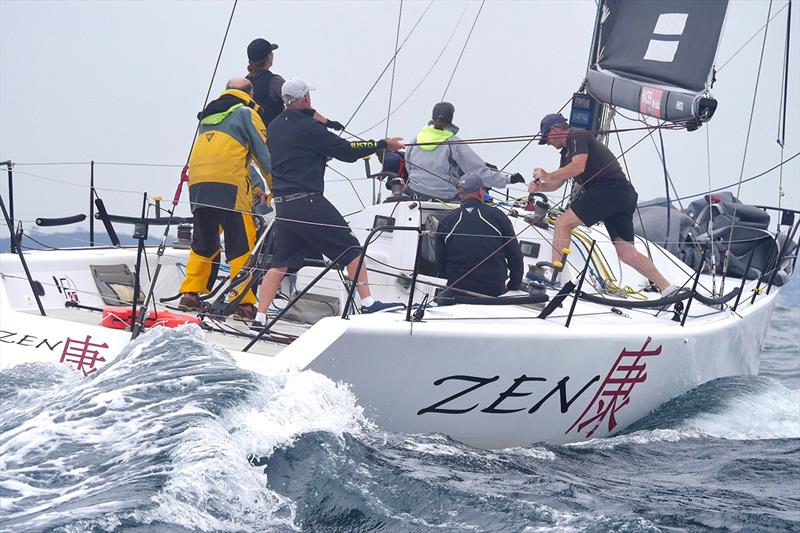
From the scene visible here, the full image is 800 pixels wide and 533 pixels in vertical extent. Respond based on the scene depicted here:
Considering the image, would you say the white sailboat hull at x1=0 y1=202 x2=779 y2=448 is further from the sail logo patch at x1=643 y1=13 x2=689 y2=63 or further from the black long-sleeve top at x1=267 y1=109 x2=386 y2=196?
the sail logo patch at x1=643 y1=13 x2=689 y2=63

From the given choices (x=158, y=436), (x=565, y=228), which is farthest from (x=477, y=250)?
(x=158, y=436)

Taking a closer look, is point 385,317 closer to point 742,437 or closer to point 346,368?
point 346,368

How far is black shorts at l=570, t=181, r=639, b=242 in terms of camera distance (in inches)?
222

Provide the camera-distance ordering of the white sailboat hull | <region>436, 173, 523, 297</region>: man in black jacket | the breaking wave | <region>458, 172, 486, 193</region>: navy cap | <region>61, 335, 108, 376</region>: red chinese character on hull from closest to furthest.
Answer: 1. the breaking wave
2. the white sailboat hull
3. <region>61, 335, 108, 376</region>: red chinese character on hull
4. <region>436, 173, 523, 297</region>: man in black jacket
5. <region>458, 172, 486, 193</region>: navy cap

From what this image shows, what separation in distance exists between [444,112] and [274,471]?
10.7 ft

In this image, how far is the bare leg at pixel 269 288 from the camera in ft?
15.9

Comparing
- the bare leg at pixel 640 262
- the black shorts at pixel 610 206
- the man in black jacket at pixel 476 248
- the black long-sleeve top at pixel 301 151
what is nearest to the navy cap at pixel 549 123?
the black shorts at pixel 610 206

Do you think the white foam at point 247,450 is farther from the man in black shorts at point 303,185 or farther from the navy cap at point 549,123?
the navy cap at point 549,123

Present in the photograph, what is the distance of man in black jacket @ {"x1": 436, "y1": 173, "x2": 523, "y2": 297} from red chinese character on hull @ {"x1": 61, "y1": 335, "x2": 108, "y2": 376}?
155cm

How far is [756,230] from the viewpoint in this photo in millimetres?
7090

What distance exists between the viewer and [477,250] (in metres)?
4.91

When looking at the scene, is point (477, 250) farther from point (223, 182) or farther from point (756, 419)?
point (756, 419)

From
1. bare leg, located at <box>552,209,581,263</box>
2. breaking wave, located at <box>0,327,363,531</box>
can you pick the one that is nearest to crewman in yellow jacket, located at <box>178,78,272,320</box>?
breaking wave, located at <box>0,327,363,531</box>

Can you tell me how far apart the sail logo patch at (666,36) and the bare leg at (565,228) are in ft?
3.66
